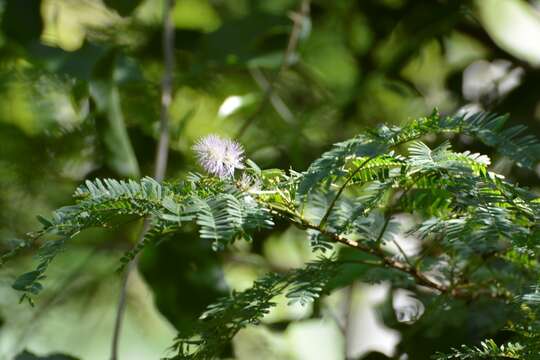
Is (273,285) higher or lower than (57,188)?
lower

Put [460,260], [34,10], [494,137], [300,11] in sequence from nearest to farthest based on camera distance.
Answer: [494,137] < [460,260] < [34,10] < [300,11]

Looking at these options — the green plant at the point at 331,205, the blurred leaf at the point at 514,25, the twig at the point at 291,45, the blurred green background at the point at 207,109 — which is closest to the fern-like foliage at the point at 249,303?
the green plant at the point at 331,205

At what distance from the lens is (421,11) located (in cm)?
150

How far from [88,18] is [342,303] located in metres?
0.84

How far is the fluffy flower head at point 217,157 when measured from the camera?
25.6 inches

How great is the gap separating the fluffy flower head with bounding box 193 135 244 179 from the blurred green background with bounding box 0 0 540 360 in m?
0.51

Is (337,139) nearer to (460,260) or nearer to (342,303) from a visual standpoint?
(342,303)

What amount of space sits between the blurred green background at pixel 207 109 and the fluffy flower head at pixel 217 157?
51 centimetres

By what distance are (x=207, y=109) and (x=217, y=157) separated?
105 centimetres

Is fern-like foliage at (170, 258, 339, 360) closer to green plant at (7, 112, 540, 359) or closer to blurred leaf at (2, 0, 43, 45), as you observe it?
green plant at (7, 112, 540, 359)

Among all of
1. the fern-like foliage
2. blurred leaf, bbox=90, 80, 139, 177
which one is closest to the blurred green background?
blurred leaf, bbox=90, 80, 139, 177

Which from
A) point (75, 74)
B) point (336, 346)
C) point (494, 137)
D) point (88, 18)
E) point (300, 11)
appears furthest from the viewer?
point (88, 18)

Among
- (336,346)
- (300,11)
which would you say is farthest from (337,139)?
(336,346)

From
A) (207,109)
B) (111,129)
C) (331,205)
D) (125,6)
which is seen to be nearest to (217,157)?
(331,205)
